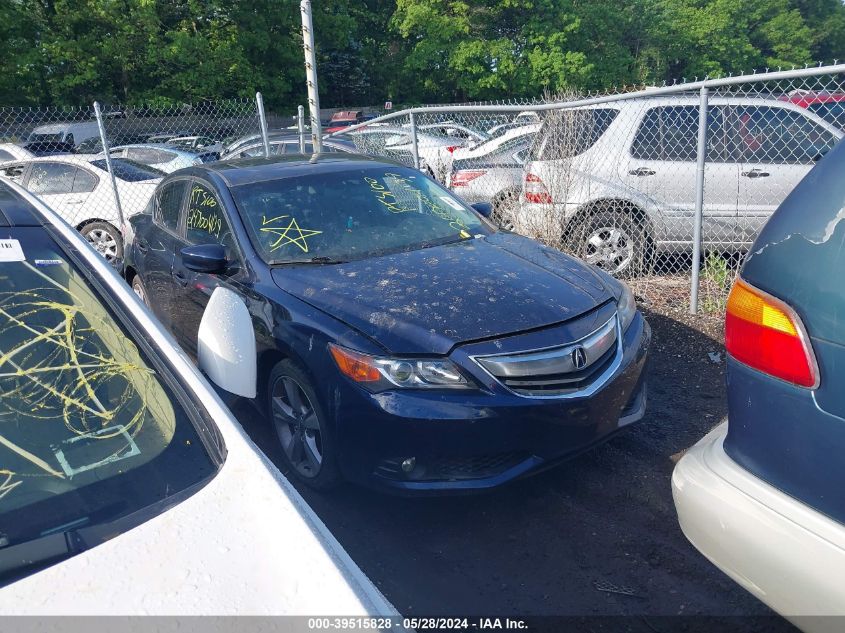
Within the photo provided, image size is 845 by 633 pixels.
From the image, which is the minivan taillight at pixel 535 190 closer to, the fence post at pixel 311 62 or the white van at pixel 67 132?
the fence post at pixel 311 62

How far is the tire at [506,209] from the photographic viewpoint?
674 cm

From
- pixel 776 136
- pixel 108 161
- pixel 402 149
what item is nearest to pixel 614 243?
pixel 776 136

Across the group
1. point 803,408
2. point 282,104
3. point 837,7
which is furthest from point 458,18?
point 837,7

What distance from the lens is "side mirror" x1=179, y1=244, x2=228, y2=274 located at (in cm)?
382

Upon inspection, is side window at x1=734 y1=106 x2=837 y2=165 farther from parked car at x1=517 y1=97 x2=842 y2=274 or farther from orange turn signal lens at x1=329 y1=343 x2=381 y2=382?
orange turn signal lens at x1=329 y1=343 x2=381 y2=382

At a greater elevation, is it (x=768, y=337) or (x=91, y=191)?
(x=768, y=337)

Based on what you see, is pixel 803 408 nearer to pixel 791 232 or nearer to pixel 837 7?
pixel 791 232

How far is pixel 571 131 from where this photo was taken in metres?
6.25

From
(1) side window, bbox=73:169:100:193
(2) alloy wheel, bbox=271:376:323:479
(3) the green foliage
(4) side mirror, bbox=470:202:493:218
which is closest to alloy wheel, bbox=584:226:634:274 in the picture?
(4) side mirror, bbox=470:202:493:218

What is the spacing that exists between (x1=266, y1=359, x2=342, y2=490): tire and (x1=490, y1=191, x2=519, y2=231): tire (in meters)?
3.69

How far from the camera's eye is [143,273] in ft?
17.0

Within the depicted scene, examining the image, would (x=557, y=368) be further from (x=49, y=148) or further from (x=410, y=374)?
(x=49, y=148)

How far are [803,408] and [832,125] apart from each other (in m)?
5.06

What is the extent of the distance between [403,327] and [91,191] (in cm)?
769
